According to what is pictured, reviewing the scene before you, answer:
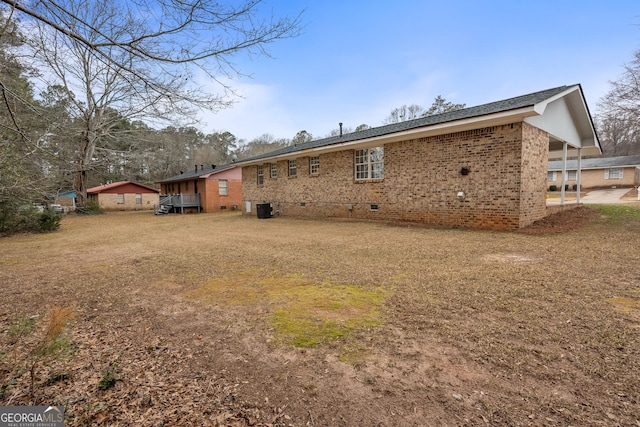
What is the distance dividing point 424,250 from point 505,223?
4.06m

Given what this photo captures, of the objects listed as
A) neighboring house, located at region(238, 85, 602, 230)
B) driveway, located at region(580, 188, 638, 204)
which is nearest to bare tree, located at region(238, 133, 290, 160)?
neighboring house, located at region(238, 85, 602, 230)

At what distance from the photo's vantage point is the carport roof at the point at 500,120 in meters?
8.02

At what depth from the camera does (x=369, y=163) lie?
12.5 metres

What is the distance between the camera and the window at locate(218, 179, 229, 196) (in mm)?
24712

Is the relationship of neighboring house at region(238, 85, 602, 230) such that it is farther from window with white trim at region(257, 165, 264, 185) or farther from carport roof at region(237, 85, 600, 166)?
window with white trim at region(257, 165, 264, 185)

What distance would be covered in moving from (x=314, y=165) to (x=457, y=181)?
7.24 metres

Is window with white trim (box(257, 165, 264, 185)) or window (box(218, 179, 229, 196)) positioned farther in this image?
window (box(218, 179, 229, 196))

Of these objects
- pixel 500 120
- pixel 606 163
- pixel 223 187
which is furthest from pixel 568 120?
pixel 606 163

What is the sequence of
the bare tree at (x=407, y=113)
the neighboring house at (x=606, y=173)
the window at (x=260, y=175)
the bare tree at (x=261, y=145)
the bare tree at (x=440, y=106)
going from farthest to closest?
the bare tree at (x=261, y=145) → the bare tree at (x=407, y=113) → the bare tree at (x=440, y=106) → the neighboring house at (x=606, y=173) → the window at (x=260, y=175)

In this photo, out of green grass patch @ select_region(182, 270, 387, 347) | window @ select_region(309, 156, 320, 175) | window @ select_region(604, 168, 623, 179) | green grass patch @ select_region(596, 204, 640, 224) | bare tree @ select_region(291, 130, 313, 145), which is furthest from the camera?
bare tree @ select_region(291, 130, 313, 145)

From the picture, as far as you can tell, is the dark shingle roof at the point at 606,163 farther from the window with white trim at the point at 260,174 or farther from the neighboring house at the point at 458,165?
the window with white trim at the point at 260,174

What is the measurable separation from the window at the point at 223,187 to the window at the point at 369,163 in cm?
1546

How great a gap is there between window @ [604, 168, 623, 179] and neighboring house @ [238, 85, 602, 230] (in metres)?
20.9

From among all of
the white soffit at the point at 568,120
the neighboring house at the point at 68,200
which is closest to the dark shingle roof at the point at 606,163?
the white soffit at the point at 568,120
